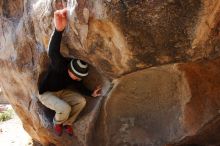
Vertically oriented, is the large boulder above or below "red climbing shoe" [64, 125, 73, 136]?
above

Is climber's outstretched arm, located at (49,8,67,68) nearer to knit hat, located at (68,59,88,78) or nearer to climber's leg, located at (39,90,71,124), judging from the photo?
knit hat, located at (68,59,88,78)

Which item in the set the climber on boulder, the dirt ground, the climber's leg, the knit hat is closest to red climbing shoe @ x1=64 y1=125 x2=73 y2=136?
the climber on boulder

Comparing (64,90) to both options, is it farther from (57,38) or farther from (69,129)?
(57,38)

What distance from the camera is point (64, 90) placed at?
4.19m

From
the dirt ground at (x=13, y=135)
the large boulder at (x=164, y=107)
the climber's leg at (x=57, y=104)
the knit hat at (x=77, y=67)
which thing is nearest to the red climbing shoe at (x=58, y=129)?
the climber's leg at (x=57, y=104)

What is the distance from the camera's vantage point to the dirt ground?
673 centimetres

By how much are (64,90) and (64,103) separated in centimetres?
13

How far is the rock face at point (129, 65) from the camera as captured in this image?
322 centimetres

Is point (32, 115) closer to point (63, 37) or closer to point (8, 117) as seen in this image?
point (63, 37)

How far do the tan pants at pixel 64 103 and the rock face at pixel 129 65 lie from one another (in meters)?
0.12

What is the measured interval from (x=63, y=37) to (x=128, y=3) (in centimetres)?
80

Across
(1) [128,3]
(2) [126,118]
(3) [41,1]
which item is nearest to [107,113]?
(2) [126,118]

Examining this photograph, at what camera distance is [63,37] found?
375 centimetres

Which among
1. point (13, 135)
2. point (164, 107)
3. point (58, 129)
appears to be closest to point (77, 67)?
point (58, 129)
